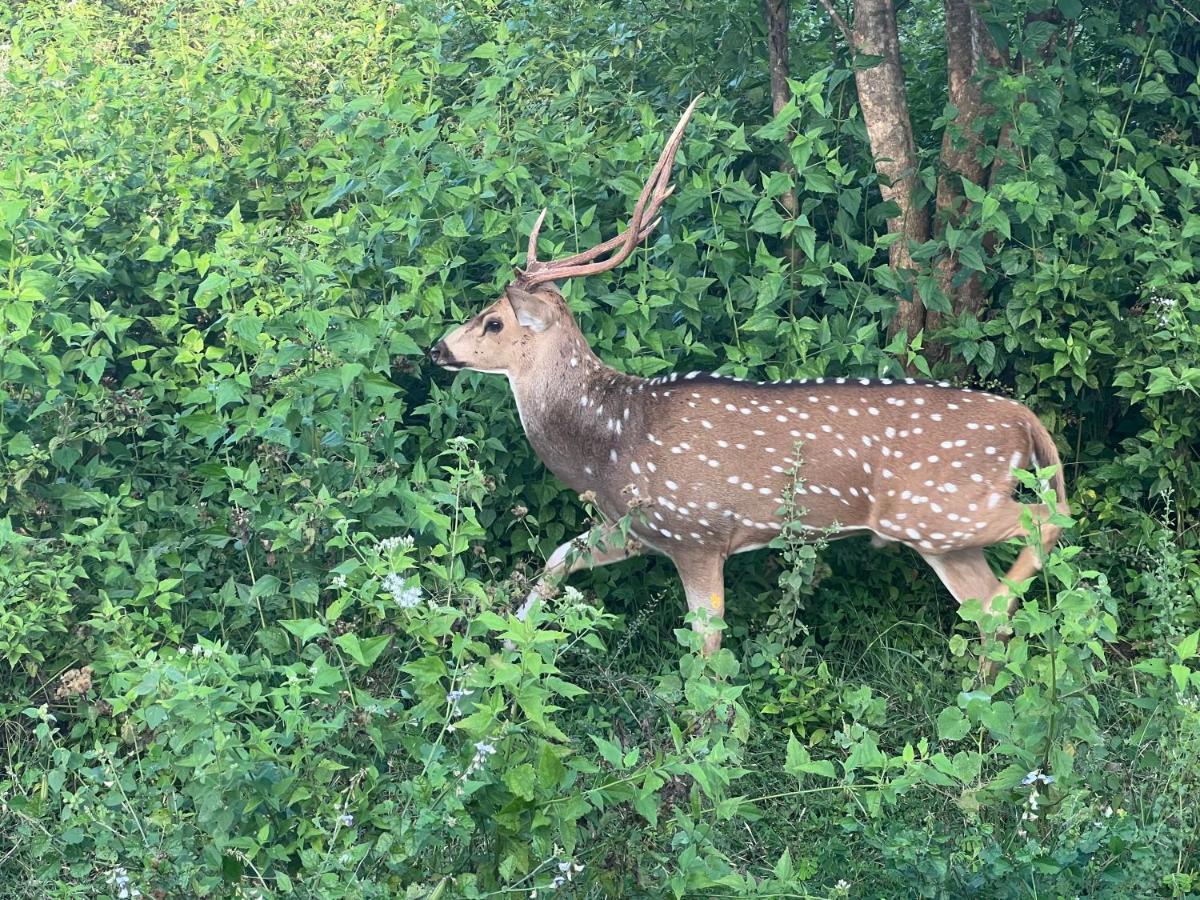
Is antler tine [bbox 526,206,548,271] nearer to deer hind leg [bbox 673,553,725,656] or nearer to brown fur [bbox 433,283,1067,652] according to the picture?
brown fur [bbox 433,283,1067,652]

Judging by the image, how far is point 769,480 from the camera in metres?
5.76

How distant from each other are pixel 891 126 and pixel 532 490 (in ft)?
7.13

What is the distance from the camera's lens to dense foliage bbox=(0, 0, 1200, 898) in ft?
13.0

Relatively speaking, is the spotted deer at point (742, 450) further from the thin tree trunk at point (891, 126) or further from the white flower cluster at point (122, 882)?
the white flower cluster at point (122, 882)

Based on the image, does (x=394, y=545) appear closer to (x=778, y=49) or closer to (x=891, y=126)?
(x=891, y=126)

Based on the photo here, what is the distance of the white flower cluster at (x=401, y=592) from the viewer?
3889mm

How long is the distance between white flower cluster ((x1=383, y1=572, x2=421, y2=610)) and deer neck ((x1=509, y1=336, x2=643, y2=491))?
212cm

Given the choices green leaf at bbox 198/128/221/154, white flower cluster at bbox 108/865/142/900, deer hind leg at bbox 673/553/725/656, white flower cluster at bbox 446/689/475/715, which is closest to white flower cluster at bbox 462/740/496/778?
white flower cluster at bbox 446/689/475/715

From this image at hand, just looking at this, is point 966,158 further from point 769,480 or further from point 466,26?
point 466,26

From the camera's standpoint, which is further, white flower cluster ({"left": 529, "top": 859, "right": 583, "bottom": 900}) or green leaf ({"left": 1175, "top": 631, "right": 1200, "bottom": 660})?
green leaf ({"left": 1175, "top": 631, "right": 1200, "bottom": 660})

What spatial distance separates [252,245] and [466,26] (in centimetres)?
252

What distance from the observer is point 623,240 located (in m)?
6.02

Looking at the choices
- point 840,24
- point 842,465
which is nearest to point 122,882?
point 842,465

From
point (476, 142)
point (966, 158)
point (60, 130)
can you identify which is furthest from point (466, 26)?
point (966, 158)
